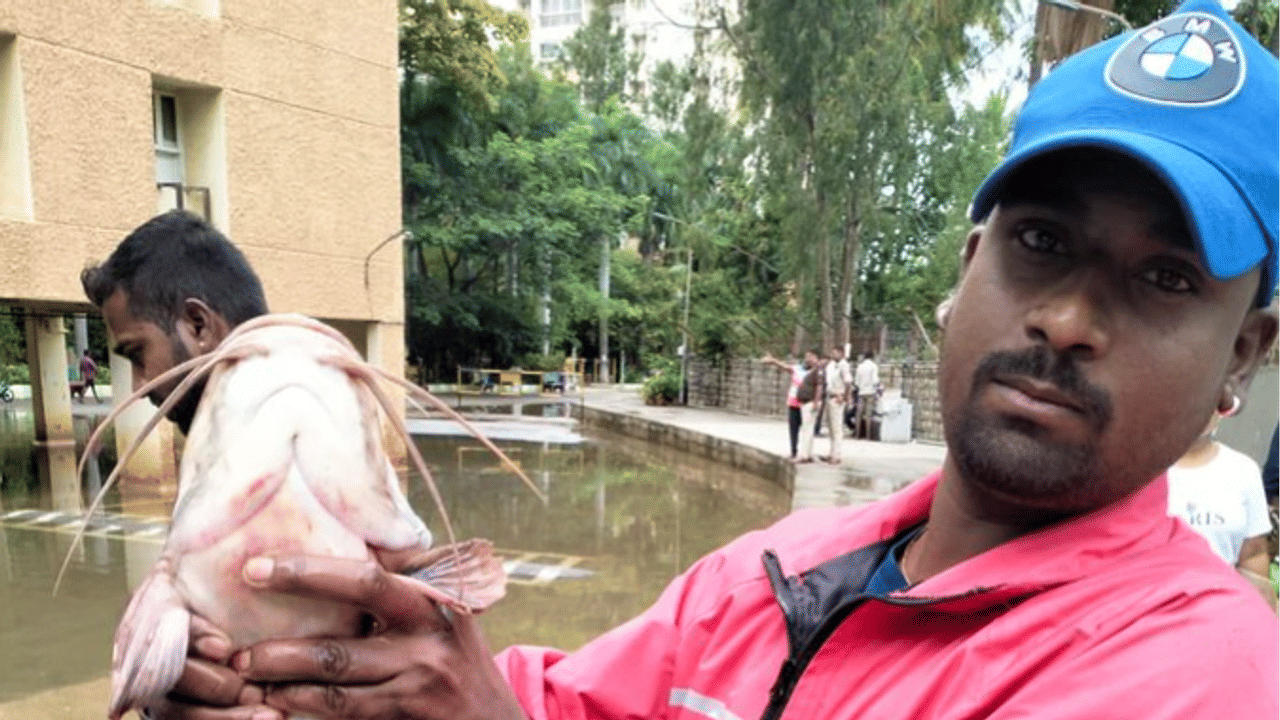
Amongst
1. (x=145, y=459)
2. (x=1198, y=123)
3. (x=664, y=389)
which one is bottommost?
(x=664, y=389)

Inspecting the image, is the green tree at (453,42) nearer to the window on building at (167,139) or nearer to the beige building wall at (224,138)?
the beige building wall at (224,138)

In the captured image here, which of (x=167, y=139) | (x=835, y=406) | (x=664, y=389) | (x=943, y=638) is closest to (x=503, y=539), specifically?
(x=835, y=406)

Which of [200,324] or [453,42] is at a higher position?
[453,42]

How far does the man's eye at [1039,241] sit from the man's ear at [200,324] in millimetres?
1632

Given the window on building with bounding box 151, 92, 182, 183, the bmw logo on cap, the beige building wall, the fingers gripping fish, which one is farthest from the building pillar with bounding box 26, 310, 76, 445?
the bmw logo on cap

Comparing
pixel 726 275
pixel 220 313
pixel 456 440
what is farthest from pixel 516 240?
pixel 220 313

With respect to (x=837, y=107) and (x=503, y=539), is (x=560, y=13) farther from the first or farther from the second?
(x=503, y=539)

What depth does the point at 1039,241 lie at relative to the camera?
2.86 ft

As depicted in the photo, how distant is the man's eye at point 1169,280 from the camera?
0.80 metres

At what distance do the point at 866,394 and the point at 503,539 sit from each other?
7.53 meters

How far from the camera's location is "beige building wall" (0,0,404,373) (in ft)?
24.6

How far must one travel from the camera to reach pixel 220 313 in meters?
1.78

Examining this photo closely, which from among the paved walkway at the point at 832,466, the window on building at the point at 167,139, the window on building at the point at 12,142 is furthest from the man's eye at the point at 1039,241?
the window on building at the point at 167,139

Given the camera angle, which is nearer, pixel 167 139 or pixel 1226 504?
pixel 1226 504
